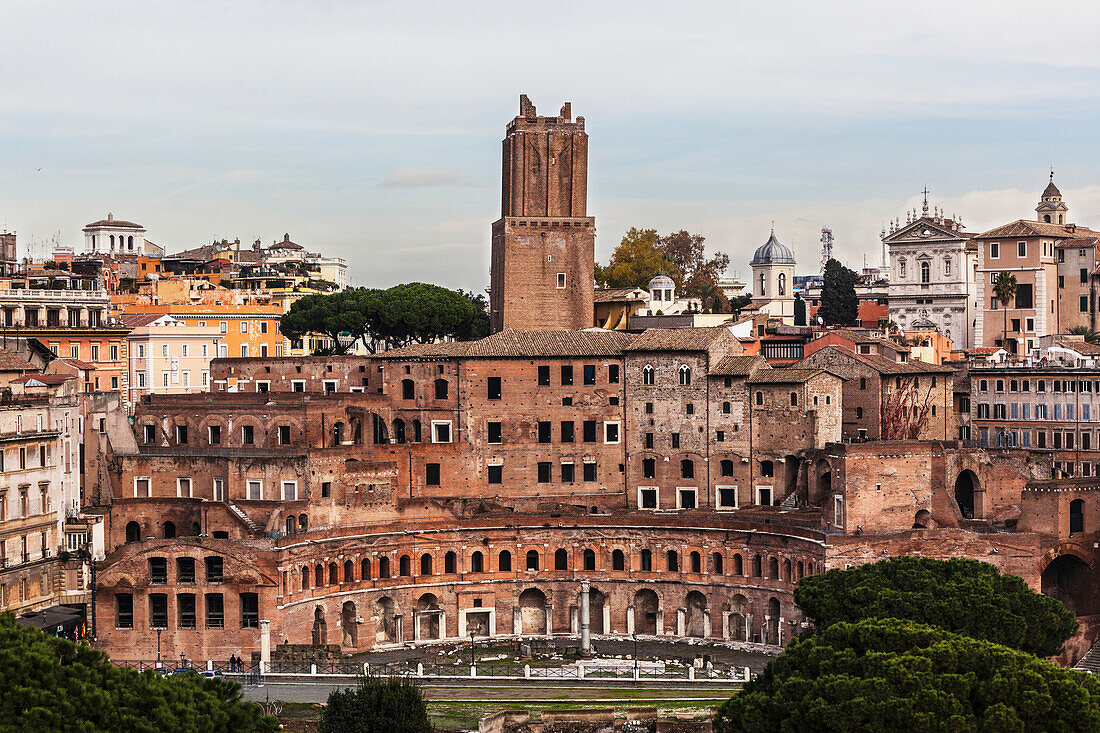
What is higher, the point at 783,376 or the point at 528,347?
the point at 528,347

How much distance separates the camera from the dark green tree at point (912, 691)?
43.1 metres

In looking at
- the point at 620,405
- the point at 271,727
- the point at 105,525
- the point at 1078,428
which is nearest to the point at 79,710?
the point at 271,727

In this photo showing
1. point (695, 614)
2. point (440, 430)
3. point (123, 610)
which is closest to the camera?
point (123, 610)

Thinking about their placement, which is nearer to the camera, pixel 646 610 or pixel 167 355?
pixel 646 610

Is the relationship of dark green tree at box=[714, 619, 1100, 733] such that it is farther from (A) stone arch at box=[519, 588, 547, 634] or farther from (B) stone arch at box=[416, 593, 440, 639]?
(A) stone arch at box=[519, 588, 547, 634]

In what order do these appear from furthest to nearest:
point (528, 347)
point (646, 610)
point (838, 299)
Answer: point (838, 299), point (528, 347), point (646, 610)

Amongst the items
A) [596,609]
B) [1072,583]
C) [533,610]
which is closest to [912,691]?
[1072,583]

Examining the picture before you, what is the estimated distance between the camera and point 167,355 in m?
92.8

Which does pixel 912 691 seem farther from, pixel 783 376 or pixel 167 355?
pixel 167 355

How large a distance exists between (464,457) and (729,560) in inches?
506

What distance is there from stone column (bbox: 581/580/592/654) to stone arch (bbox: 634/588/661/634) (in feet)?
6.98

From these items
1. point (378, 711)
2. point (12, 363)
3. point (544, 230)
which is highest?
point (544, 230)

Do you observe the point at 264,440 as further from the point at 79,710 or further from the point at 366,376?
the point at 79,710

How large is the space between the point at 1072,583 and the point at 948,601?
14221 mm
